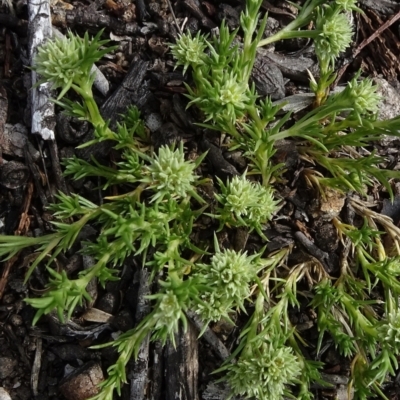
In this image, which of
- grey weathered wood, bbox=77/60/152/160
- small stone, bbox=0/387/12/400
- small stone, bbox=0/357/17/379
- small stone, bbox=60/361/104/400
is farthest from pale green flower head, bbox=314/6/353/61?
small stone, bbox=0/387/12/400

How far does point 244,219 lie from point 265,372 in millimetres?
672

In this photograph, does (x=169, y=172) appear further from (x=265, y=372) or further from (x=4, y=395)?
(x=4, y=395)

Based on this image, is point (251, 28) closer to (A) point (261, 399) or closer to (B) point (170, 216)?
(B) point (170, 216)

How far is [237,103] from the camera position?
90.4 inches

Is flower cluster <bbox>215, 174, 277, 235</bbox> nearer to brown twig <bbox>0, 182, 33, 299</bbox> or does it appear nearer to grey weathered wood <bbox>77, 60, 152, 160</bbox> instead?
grey weathered wood <bbox>77, 60, 152, 160</bbox>

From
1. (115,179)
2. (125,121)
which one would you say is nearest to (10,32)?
(125,121)

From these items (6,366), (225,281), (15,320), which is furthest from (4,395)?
(225,281)

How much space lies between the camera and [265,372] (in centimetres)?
242

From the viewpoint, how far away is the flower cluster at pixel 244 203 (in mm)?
2393

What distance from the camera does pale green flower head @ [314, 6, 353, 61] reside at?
8.29 ft

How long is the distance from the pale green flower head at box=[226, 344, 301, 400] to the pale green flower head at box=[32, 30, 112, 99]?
139 centimetres

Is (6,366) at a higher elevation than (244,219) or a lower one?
lower

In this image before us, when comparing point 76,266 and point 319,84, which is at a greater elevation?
point 319,84

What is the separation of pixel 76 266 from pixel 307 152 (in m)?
1.25
